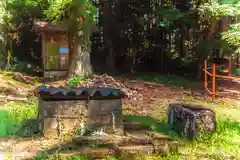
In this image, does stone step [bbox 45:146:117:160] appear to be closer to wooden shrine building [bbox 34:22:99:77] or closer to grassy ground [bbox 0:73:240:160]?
grassy ground [bbox 0:73:240:160]

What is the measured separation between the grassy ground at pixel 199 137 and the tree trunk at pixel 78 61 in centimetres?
439

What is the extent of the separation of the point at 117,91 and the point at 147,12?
14901mm

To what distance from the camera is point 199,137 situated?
6.80 meters

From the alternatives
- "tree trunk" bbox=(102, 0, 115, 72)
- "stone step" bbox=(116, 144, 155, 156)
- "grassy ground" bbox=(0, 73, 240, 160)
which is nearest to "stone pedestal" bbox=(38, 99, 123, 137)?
"stone step" bbox=(116, 144, 155, 156)

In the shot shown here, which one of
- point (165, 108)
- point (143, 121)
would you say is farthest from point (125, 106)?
point (143, 121)

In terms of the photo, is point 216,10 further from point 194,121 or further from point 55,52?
point 194,121

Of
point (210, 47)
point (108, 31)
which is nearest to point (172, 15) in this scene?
point (210, 47)

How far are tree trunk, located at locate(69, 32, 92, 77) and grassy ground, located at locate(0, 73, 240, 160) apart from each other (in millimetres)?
4388

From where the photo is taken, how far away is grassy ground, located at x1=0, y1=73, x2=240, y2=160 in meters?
6.08

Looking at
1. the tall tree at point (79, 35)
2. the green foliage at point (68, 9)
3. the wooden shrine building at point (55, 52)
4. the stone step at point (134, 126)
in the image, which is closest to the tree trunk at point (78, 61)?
the tall tree at point (79, 35)

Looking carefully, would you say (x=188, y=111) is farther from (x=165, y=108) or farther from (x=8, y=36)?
(x=8, y=36)

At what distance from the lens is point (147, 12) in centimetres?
2095

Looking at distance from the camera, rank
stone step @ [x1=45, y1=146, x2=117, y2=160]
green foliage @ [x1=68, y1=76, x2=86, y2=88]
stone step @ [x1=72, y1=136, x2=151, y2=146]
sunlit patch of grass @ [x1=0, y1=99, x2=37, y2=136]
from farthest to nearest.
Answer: green foliage @ [x1=68, y1=76, x2=86, y2=88] → sunlit patch of grass @ [x1=0, y1=99, x2=37, y2=136] → stone step @ [x1=72, y1=136, x2=151, y2=146] → stone step @ [x1=45, y1=146, x2=117, y2=160]

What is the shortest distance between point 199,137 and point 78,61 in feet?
31.8
